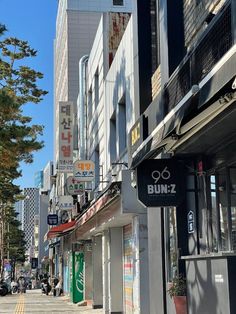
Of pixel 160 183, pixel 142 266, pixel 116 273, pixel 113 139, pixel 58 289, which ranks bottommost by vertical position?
pixel 58 289

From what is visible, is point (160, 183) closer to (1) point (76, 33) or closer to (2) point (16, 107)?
(2) point (16, 107)

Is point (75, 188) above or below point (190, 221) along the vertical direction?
above

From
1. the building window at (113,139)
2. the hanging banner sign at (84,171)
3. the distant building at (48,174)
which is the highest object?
the distant building at (48,174)

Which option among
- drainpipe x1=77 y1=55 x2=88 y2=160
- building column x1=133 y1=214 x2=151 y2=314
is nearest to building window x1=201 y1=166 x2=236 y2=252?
building column x1=133 y1=214 x2=151 y2=314

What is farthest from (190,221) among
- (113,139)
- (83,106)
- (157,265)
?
(83,106)

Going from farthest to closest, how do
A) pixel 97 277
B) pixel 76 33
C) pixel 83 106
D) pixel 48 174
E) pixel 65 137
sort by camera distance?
pixel 48 174 → pixel 76 33 → pixel 83 106 → pixel 65 137 → pixel 97 277

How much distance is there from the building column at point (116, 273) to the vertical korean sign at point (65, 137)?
29.7ft

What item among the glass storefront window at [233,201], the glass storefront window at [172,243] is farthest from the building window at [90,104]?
the glass storefront window at [233,201]

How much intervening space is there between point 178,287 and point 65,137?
61.1ft

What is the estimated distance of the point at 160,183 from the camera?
11.0 meters

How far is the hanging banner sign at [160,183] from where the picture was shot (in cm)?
1091

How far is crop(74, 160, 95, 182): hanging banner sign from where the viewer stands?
73.0 feet

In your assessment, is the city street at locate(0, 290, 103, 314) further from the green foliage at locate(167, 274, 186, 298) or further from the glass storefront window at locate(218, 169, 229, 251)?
the glass storefront window at locate(218, 169, 229, 251)

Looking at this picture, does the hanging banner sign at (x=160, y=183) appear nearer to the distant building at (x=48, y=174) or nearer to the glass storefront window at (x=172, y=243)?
the glass storefront window at (x=172, y=243)
